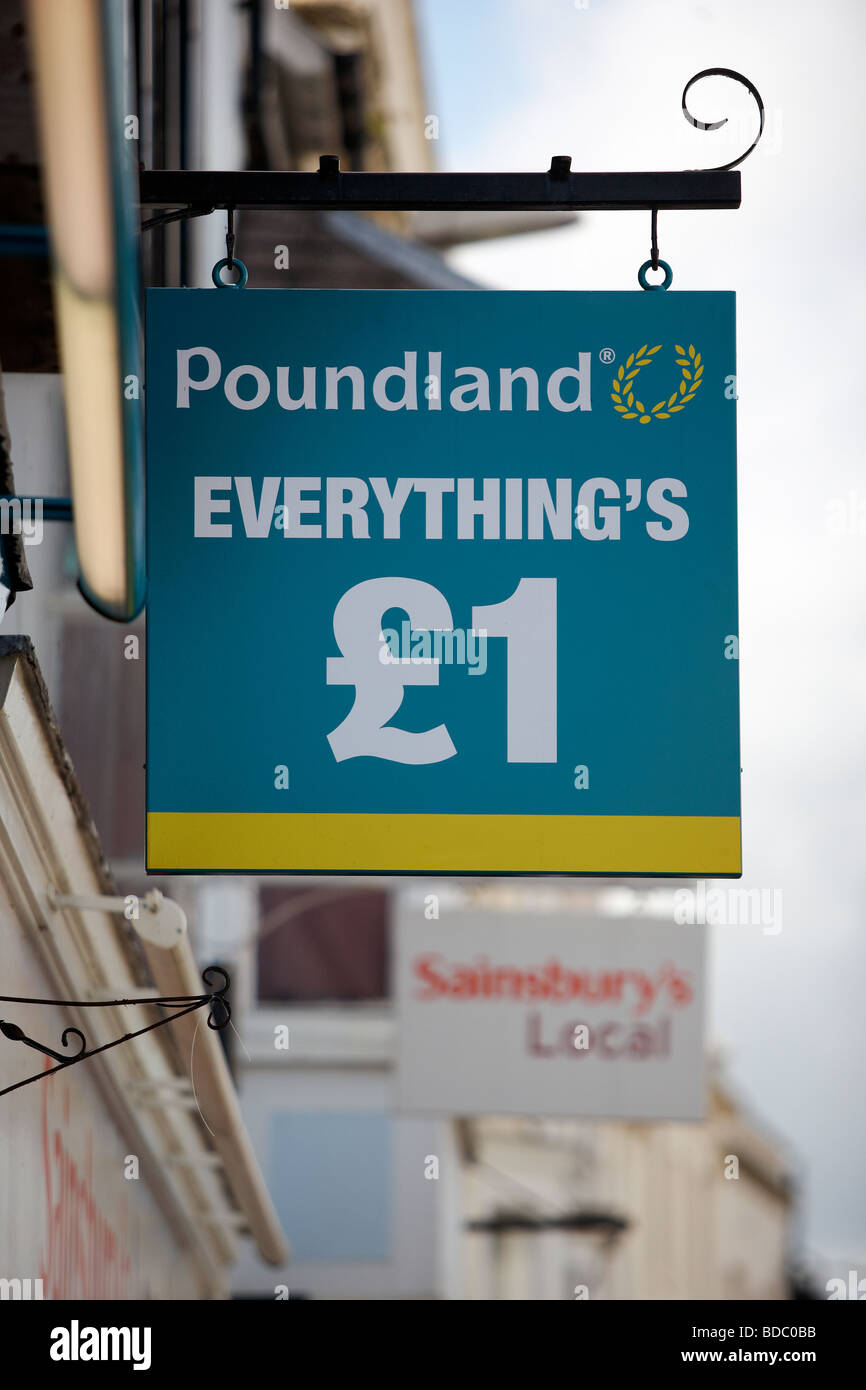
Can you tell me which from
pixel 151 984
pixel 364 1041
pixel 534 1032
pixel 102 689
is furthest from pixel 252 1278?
pixel 151 984

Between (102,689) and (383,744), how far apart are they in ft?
14.5

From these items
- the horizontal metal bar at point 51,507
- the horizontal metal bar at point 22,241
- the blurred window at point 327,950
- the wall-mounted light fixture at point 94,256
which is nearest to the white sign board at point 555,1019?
the blurred window at point 327,950

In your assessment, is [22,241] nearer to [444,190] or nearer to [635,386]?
[444,190]

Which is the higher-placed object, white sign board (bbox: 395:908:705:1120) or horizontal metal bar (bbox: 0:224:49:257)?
horizontal metal bar (bbox: 0:224:49:257)

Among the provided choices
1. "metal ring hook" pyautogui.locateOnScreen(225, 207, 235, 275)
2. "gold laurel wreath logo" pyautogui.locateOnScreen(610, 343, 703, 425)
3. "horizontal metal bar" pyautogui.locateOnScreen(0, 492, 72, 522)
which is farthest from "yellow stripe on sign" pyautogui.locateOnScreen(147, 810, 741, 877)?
"metal ring hook" pyautogui.locateOnScreen(225, 207, 235, 275)

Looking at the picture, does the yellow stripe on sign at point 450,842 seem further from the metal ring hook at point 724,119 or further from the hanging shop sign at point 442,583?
the metal ring hook at point 724,119

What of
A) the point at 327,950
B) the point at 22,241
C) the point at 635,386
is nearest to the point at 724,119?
the point at 635,386

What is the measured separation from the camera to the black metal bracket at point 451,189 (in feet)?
12.0

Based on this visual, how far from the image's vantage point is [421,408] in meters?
3.66

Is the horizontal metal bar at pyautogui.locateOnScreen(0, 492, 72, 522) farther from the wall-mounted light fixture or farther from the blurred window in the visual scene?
the blurred window

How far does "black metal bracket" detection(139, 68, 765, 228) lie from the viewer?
364 cm

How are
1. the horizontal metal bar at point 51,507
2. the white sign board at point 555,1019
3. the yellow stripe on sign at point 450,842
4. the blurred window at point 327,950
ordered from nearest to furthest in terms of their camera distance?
the yellow stripe on sign at point 450,842 → the horizontal metal bar at point 51,507 → the white sign board at point 555,1019 → the blurred window at point 327,950

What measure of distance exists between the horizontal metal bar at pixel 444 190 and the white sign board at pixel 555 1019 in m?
7.75
